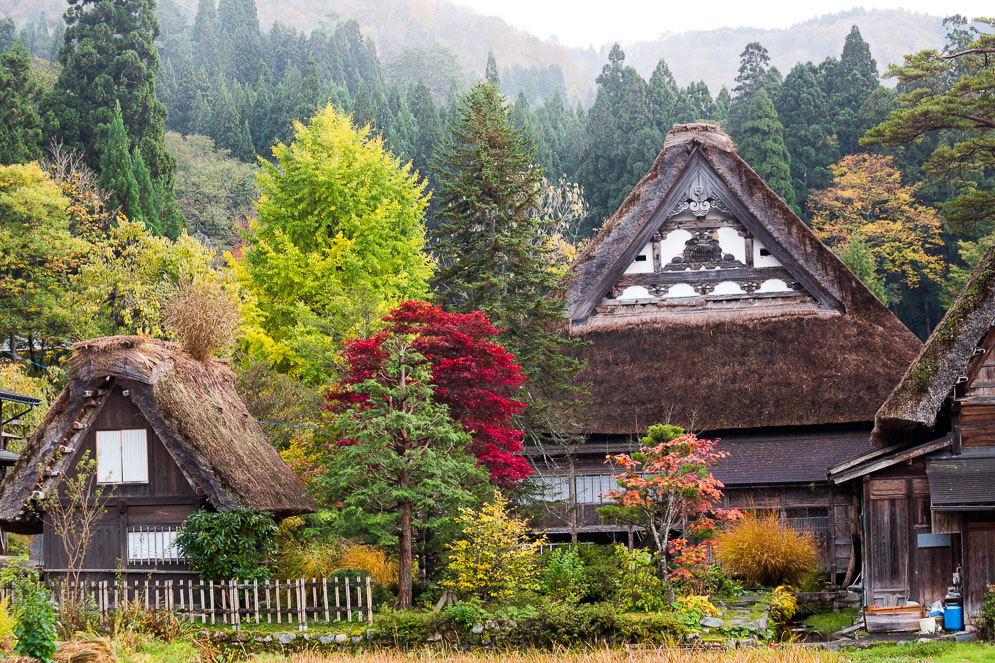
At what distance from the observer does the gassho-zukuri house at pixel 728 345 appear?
25016mm

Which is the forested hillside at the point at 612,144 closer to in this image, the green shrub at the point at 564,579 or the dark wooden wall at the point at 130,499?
the dark wooden wall at the point at 130,499

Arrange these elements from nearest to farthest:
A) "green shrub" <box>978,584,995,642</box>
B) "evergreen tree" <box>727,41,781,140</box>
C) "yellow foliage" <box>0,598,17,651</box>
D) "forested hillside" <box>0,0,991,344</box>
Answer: "yellow foliage" <box>0,598,17,651</box>
"green shrub" <box>978,584,995,642</box>
"forested hillside" <box>0,0,991,344</box>
"evergreen tree" <box>727,41,781,140</box>

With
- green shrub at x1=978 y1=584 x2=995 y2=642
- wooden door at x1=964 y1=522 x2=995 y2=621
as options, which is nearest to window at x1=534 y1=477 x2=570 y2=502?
wooden door at x1=964 y1=522 x2=995 y2=621

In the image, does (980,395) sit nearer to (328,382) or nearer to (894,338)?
(894,338)

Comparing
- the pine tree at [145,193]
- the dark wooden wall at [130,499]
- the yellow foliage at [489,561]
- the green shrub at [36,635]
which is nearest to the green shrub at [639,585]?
the yellow foliage at [489,561]

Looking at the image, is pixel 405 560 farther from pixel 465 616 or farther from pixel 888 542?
pixel 888 542

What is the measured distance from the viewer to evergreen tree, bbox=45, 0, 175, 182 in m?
51.2

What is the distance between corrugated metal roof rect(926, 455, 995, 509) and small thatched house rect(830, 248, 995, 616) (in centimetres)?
2

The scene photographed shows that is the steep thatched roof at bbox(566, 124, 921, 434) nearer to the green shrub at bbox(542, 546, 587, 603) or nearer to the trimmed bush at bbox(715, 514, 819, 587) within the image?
the trimmed bush at bbox(715, 514, 819, 587)

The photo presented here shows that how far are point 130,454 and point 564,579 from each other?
887 cm

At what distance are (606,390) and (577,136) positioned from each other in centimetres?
5169

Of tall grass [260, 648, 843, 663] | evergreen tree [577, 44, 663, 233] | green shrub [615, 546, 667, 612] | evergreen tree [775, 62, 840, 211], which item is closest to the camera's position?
tall grass [260, 648, 843, 663]

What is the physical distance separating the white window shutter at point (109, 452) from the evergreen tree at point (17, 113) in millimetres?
28012

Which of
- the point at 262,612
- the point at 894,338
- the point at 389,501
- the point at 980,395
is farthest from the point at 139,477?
the point at 894,338
